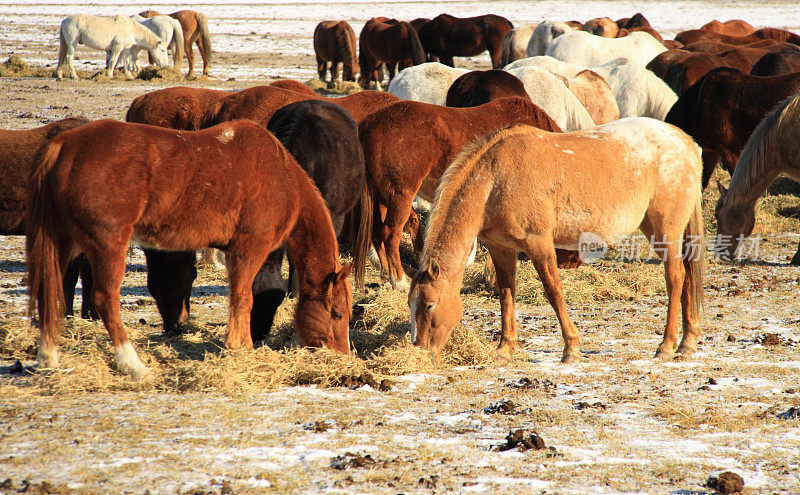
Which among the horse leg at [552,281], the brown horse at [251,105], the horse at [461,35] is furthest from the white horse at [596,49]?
the horse leg at [552,281]

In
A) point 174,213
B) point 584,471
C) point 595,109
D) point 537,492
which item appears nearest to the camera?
point 537,492

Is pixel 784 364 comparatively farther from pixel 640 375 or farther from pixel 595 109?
pixel 595 109

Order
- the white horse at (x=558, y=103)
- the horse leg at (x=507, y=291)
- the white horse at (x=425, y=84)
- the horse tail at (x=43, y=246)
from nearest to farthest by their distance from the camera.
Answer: the horse tail at (x=43, y=246)
the horse leg at (x=507, y=291)
the white horse at (x=558, y=103)
the white horse at (x=425, y=84)

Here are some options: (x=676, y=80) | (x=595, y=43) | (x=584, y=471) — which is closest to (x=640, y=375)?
(x=584, y=471)

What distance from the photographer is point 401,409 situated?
12.8 feet

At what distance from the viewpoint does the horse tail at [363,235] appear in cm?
608

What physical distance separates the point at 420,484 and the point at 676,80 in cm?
1229

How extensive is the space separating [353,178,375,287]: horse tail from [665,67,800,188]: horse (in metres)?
5.26

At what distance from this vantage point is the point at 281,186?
457cm

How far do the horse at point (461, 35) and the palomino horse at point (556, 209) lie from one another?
68.8ft

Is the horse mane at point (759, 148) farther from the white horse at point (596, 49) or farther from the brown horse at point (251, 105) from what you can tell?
the white horse at point (596, 49)

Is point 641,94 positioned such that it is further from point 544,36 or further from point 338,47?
point 338,47

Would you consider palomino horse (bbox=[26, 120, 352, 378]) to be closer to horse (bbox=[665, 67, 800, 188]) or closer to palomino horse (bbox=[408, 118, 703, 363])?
palomino horse (bbox=[408, 118, 703, 363])

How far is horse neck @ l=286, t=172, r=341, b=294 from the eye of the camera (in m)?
4.68
